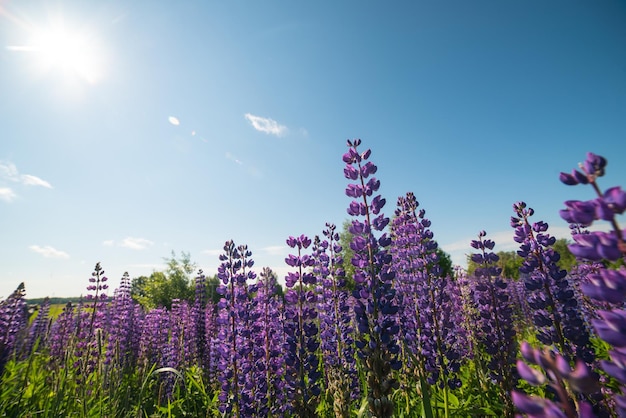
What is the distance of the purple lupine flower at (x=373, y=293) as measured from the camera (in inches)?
102

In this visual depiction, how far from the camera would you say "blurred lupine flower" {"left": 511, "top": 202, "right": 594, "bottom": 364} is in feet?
12.2

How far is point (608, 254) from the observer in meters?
1.40

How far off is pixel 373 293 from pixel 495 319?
2.92 meters

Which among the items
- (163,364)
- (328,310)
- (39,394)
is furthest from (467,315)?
(39,394)

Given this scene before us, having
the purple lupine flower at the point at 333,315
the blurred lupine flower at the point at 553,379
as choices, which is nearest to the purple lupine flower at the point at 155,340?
the purple lupine flower at the point at 333,315

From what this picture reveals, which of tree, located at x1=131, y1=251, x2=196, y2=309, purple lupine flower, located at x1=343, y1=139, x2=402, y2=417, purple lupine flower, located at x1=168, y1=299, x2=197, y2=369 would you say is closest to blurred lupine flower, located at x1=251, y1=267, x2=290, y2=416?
purple lupine flower, located at x1=343, y1=139, x2=402, y2=417

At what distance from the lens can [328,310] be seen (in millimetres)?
6121

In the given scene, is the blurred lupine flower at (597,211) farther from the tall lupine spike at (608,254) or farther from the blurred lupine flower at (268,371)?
the blurred lupine flower at (268,371)

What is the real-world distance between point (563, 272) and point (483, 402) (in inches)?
95.0

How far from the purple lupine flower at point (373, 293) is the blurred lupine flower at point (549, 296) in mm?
2047

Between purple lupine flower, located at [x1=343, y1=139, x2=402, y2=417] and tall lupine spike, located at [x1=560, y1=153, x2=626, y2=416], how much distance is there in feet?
5.20

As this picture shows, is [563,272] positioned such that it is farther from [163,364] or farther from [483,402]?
[163,364]

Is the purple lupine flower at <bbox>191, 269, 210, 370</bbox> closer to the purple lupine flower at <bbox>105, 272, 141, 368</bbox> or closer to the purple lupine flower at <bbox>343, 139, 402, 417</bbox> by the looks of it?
the purple lupine flower at <bbox>105, 272, 141, 368</bbox>

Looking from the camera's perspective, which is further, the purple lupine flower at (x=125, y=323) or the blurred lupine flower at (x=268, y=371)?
the purple lupine flower at (x=125, y=323)
